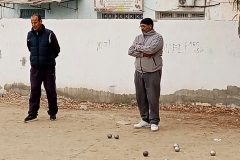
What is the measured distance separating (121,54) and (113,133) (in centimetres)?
310

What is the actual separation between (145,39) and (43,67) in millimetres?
1840

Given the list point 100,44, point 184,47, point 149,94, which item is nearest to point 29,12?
point 100,44

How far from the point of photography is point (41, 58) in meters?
8.75

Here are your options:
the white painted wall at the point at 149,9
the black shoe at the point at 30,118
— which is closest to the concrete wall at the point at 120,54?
the black shoe at the point at 30,118

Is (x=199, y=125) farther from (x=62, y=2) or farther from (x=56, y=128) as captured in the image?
(x=62, y=2)

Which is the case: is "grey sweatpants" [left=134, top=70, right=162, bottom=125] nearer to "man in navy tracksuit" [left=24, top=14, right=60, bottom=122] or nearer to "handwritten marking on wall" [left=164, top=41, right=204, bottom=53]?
"man in navy tracksuit" [left=24, top=14, right=60, bottom=122]

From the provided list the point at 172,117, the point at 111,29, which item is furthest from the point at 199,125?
the point at 111,29

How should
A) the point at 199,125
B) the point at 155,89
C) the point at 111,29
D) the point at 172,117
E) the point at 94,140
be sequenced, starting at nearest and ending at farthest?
the point at 94,140 < the point at 155,89 < the point at 199,125 < the point at 172,117 < the point at 111,29

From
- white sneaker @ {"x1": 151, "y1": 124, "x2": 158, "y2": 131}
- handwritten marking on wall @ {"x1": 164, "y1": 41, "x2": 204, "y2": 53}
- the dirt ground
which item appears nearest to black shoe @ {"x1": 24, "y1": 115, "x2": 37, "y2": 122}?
the dirt ground

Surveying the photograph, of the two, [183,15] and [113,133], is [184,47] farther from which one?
[183,15]

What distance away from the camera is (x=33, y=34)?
8.81 metres

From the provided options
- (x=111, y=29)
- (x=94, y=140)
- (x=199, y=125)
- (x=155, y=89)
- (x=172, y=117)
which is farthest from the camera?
(x=111, y=29)

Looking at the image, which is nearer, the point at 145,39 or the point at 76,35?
the point at 145,39

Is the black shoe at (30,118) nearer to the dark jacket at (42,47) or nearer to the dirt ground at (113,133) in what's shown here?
the dirt ground at (113,133)
